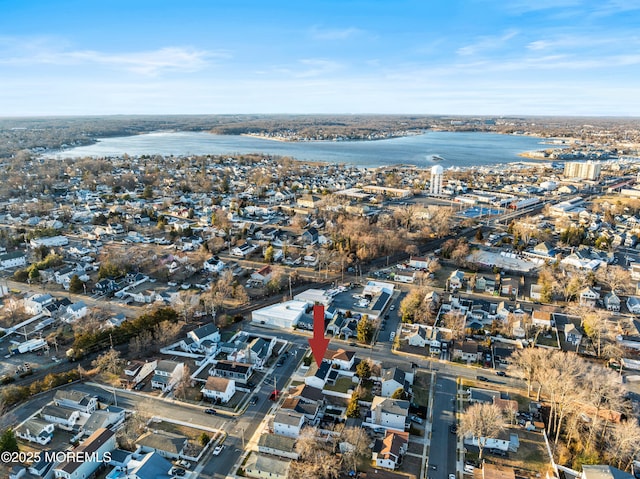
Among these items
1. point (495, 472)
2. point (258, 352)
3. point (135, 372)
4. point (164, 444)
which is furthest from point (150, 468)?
point (495, 472)

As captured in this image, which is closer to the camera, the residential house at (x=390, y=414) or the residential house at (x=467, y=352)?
the residential house at (x=390, y=414)

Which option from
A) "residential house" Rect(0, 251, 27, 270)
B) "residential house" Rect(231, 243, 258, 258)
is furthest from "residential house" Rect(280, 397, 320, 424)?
"residential house" Rect(0, 251, 27, 270)

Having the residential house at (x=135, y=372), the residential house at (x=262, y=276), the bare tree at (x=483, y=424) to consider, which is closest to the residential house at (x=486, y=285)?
the bare tree at (x=483, y=424)

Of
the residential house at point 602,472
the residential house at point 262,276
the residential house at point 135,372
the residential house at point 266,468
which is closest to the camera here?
the residential house at point 602,472

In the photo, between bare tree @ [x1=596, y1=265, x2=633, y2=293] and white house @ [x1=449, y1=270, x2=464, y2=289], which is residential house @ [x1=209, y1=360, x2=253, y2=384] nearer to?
white house @ [x1=449, y1=270, x2=464, y2=289]

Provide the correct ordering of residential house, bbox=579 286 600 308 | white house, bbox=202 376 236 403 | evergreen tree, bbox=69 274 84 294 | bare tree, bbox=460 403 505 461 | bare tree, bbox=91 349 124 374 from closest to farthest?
bare tree, bbox=460 403 505 461 < white house, bbox=202 376 236 403 < bare tree, bbox=91 349 124 374 < residential house, bbox=579 286 600 308 < evergreen tree, bbox=69 274 84 294

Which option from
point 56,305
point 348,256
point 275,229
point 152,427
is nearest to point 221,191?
point 275,229

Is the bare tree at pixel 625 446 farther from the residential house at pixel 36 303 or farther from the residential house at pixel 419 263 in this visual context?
the residential house at pixel 36 303

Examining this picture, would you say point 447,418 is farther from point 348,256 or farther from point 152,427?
point 348,256
